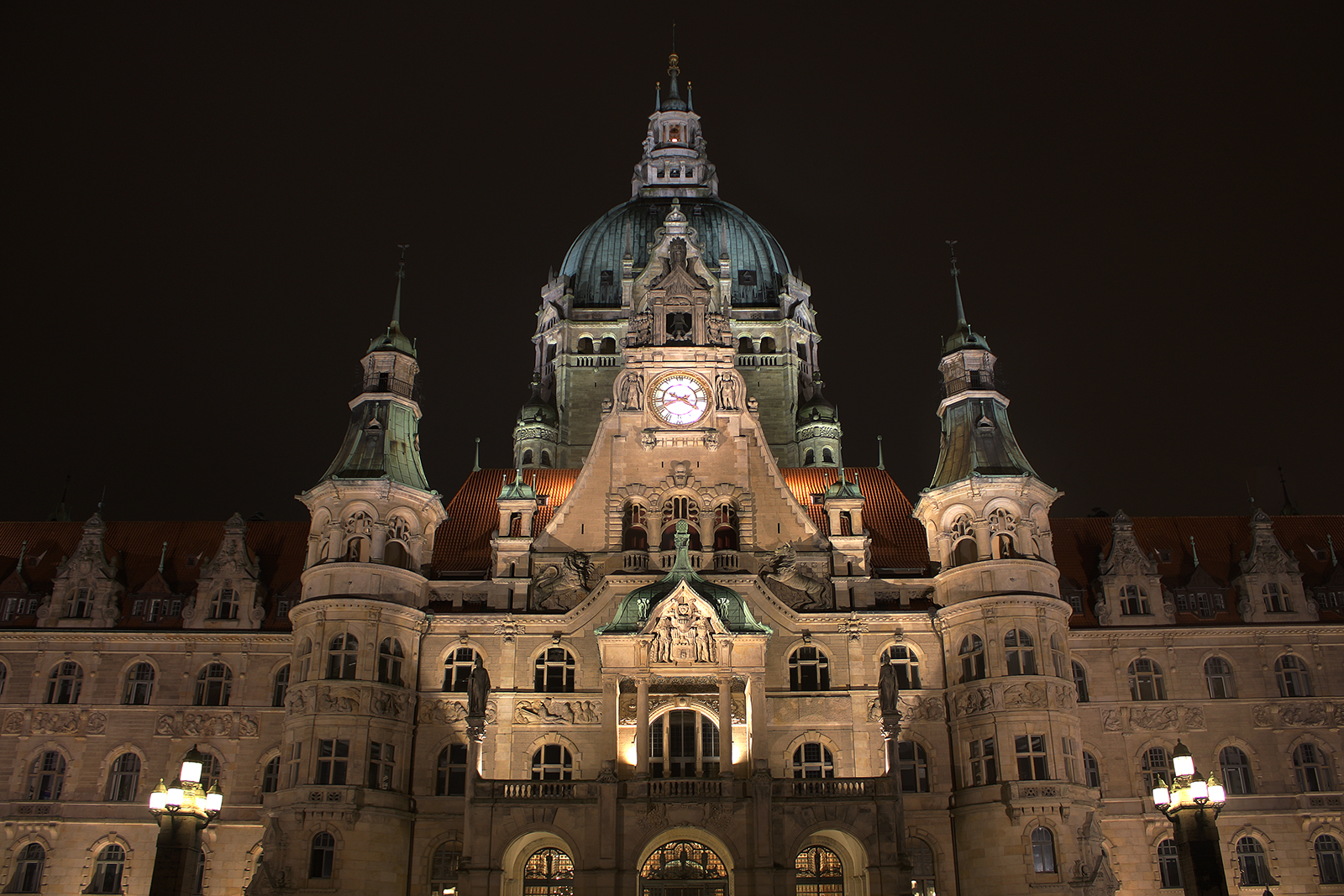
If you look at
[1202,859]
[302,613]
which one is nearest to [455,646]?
[302,613]

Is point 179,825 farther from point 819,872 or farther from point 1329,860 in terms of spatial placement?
point 1329,860

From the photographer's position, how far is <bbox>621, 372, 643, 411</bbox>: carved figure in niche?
50.8 meters

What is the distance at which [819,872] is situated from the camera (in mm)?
42094

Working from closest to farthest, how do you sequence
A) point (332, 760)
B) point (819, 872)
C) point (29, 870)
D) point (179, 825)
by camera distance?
point (179, 825) → point (819, 872) → point (332, 760) → point (29, 870)

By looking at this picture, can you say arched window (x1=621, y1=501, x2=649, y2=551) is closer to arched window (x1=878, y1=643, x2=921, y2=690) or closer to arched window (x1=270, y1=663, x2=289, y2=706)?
arched window (x1=878, y1=643, x2=921, y2=690)

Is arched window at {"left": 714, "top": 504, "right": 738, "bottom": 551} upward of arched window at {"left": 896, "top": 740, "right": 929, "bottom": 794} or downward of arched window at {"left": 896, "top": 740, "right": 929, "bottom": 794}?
upward

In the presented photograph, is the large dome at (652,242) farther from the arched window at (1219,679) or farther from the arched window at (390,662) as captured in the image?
the arched window at (1219,679)

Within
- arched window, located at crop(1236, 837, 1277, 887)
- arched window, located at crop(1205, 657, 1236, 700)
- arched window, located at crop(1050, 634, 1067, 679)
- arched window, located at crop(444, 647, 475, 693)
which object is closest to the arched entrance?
arched window, located at crop(444, 647, 475, 693)

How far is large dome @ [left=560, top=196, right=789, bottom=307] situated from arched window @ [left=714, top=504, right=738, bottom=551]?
22.6 m

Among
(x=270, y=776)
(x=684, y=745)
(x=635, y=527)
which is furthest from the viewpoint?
(x=635, y=527)

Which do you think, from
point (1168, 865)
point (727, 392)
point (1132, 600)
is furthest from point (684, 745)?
point (1132, 600)

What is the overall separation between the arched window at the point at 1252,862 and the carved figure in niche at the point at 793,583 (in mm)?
17211

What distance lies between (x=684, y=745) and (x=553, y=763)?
5411mm

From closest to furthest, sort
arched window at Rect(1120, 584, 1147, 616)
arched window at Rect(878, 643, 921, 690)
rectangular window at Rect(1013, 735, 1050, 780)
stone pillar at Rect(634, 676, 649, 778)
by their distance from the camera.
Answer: stone pillar at Rect(634, 676, 649, 778)
rectangular window at Rect(1013, 735, 1050, 780)
arched window at Rect(878, 643, 921, 690)
arched window at Rect(1120, 584, 1147, 616)
